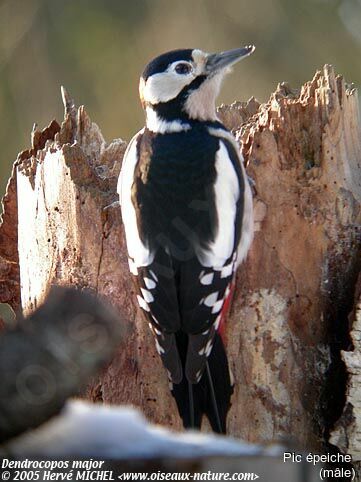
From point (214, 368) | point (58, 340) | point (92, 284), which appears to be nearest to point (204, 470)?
point (58, 340)

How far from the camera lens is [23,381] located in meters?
2.09

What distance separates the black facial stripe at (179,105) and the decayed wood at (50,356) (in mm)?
2209

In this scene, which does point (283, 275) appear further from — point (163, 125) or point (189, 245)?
point (163, 125)

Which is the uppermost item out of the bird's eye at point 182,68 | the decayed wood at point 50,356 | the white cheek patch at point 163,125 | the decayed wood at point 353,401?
the bird's eye at point 182,68

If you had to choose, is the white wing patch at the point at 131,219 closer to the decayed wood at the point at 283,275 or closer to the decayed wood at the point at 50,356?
the decayed wood at the point at 283,275

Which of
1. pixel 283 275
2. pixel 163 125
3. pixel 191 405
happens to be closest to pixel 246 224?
pixel 283 275

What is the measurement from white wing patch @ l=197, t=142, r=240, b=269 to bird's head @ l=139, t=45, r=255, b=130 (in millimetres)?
387

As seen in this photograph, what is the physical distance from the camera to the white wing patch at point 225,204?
3.81 meters

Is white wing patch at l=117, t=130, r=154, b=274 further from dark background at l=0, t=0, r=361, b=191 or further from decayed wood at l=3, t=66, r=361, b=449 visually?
dark background at l=0, t=0, r=361, b=191

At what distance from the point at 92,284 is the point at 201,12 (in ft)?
13.7

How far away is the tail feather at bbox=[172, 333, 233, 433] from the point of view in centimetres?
380

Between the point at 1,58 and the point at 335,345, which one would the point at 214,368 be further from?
the point at 1,58

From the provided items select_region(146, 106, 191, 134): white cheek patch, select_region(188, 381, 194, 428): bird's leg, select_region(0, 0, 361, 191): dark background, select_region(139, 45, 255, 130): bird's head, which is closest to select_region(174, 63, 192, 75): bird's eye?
select_region(139, 45, 255, 130): bird's head

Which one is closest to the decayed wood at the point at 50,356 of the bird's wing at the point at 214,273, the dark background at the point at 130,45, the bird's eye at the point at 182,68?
the bird's wing at the point at 214,273
